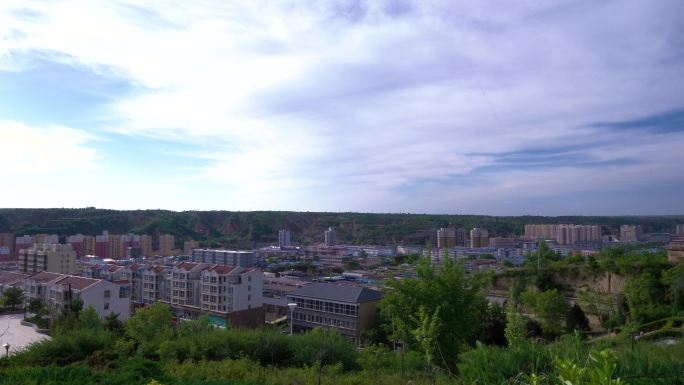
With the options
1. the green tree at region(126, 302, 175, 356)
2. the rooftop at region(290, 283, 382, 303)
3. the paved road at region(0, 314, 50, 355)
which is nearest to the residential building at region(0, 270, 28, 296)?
the paved road at region(0, 314, 50, 355)

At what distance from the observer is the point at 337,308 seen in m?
19.2

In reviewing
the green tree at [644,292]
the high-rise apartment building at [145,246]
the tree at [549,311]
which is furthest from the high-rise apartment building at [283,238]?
the green tree at [644,292]

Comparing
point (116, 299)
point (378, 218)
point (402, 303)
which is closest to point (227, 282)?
point (116, 299)

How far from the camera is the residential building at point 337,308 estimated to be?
18.6 metres

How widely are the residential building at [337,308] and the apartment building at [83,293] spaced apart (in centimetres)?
881

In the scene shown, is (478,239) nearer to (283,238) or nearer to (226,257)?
(283,238)

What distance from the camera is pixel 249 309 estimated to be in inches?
995

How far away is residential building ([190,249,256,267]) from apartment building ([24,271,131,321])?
21708mm

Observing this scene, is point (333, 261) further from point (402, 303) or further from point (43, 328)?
point (402, 303)

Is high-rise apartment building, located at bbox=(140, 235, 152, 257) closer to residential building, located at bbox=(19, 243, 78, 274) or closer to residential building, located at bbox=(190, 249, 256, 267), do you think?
residential building, located at bbox=(190, 249, 256, 267)

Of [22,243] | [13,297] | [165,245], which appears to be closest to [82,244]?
[22,243]

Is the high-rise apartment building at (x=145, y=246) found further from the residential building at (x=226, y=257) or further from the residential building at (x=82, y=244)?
the residential building at (x=226, y=257)

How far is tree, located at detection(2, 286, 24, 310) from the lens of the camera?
2359 centimetres

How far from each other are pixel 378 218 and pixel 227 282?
80.2 m
